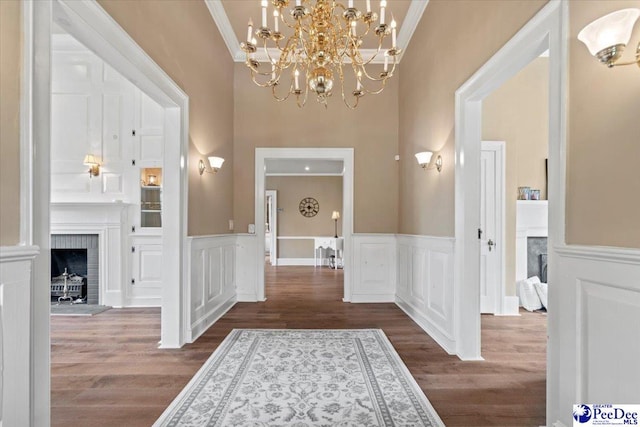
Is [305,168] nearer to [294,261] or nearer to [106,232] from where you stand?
[294,261]

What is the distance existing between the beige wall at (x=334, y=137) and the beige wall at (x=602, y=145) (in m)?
3.45

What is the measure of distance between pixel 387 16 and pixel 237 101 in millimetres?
2454

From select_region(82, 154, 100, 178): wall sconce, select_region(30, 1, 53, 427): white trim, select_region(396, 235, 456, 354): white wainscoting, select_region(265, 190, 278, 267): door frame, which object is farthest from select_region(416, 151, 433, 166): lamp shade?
select_region(265, 190, 278, 267): door frame

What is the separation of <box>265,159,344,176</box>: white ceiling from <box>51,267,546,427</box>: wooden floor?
16.6 feet

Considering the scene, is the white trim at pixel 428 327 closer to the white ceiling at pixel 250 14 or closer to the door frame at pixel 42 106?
the door frame at pixel 42 106

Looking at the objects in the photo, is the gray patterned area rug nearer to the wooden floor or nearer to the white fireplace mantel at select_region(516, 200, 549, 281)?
the wooden floor

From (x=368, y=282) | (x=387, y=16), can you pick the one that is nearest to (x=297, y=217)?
(x=368, y=282)

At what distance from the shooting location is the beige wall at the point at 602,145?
4.48 feet

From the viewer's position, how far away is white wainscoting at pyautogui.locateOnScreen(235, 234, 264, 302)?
5027 millimetres

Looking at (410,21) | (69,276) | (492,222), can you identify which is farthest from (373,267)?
(69,276)

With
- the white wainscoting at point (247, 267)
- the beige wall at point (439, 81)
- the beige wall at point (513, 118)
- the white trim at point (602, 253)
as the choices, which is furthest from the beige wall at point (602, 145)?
the white wainscoting at point (247, 267)

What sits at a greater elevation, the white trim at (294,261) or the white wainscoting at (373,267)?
the white wainscoting at (373,267)

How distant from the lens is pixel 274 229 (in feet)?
32.9

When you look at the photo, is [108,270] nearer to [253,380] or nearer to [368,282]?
[253,380]
